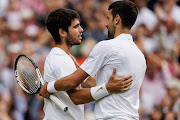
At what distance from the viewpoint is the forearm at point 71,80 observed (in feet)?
14.9

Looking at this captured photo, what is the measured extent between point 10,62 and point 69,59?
454cm

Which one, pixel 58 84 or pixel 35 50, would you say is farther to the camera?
pixel 35 50

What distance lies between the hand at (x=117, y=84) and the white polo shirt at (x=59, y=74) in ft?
1.83

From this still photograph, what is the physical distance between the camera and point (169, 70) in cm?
1020

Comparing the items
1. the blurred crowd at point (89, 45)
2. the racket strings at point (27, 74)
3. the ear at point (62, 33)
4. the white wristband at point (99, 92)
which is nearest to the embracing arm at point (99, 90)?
the white wristband at point (99, 92)

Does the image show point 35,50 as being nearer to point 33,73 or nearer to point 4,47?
point 4,47

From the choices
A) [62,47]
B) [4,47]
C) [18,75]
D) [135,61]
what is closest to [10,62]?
[4,47]

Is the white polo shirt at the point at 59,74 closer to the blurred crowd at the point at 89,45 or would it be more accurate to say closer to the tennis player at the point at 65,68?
the tennis player at the point at 65,68

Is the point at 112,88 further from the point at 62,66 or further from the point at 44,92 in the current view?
the point at 44,92

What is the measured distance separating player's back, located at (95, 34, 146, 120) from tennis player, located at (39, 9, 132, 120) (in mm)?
83

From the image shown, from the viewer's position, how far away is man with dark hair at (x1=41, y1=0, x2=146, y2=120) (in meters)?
4.42

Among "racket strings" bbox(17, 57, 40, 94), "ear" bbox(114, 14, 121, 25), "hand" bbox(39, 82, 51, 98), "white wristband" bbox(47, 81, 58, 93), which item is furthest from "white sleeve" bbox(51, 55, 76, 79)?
"ear" bbox(114, 14, 121, 25)

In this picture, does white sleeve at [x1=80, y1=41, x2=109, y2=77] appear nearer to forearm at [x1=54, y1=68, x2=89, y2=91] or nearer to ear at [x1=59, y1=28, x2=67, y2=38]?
forearm at [x1=54, y1=68, x2=89, y2=91]

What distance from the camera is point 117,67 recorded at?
446 centimetres
